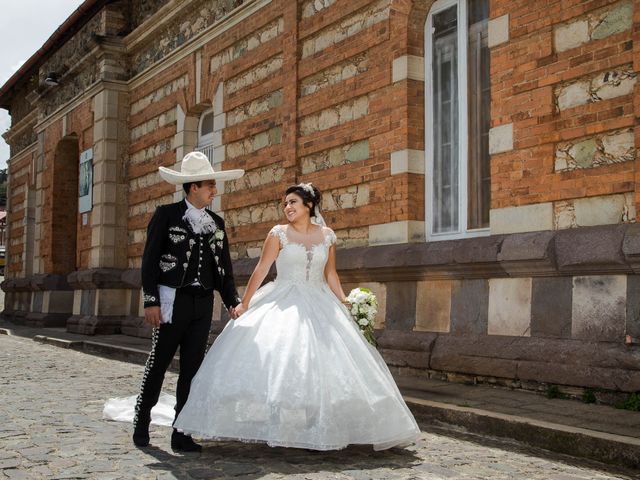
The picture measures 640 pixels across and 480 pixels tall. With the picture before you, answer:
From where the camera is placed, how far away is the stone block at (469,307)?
7953 mm

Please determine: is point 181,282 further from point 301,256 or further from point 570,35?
point 570,35

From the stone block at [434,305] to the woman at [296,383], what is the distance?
9.46 ft

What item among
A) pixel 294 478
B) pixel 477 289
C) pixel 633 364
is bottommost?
pixel 294 478

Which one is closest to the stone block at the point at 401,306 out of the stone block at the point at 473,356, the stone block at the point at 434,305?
the stone block at the point at 434,305

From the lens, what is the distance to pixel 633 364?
631 cm

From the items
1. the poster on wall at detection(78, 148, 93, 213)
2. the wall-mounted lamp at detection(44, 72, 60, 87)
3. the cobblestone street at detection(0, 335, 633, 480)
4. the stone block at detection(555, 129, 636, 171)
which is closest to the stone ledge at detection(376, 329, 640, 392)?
the cobblestone street at detection(0, 335, 633, 480)

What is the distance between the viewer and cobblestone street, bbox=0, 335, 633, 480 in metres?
4.74

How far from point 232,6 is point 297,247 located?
8276mm

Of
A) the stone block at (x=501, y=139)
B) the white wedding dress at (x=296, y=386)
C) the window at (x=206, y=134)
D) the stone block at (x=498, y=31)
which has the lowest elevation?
the white wedding dress at (x=296, y=386)

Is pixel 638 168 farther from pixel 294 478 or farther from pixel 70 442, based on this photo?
pixel 70 442

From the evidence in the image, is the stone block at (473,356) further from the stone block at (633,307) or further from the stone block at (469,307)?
the stone block at (633,307)

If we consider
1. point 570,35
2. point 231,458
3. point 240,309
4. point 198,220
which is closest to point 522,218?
point 570,35

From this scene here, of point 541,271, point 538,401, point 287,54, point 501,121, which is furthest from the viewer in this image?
point 287,54

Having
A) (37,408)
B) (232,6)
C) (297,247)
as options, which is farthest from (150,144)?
(297,247)
